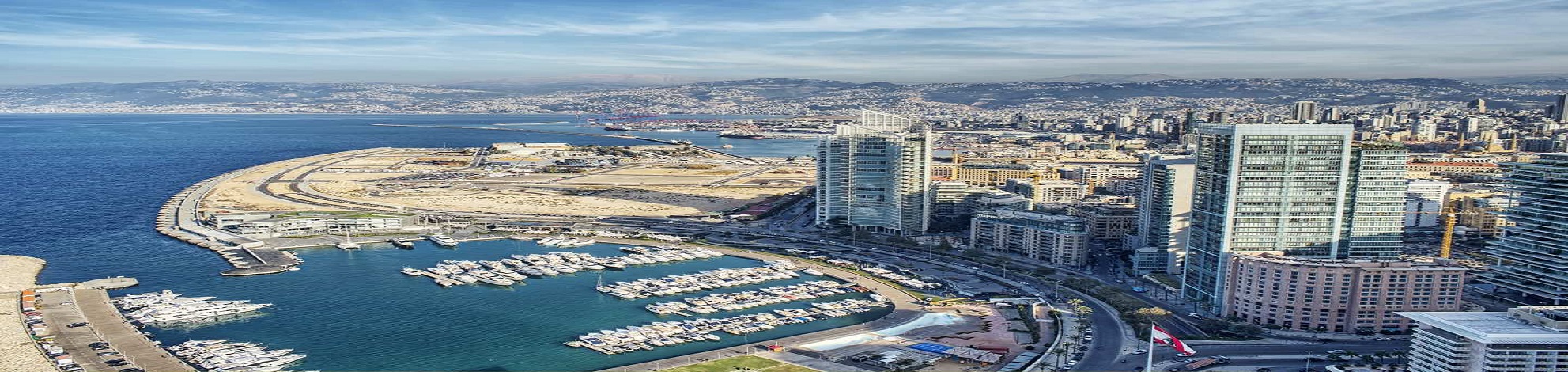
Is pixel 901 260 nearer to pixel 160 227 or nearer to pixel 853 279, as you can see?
pixel 853 279

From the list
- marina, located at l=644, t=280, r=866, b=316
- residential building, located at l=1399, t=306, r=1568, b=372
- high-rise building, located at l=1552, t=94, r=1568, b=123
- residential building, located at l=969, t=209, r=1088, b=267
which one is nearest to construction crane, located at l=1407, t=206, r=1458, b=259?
residential building, located at l=969, t=209, r=1088, b=267

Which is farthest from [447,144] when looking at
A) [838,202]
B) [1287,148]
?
[1287,148]

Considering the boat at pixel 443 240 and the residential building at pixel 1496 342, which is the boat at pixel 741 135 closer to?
the boat at pixel 443 240

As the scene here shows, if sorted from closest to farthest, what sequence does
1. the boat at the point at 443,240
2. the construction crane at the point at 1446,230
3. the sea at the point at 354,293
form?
1. the sea at the point at 354,293
2. the construction crane at the point at 1446,230
3. the boat at the point at 443,240

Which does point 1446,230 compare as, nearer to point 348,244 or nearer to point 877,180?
point 877,180

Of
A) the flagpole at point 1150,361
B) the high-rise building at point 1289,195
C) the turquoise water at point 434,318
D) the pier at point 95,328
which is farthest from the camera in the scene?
the high-rise building at point 1289,195

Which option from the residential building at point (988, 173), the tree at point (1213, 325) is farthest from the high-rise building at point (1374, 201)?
the residential building at point (988, 173)

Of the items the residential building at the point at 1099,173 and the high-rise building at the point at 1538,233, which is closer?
the high-rise building at the point at 1538,233
